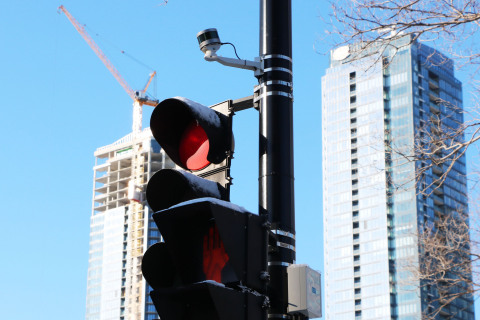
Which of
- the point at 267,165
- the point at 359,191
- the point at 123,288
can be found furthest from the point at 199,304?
the point at 123,288

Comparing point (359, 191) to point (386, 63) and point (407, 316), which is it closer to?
point (407, 316)

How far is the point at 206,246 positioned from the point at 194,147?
116 centimetres

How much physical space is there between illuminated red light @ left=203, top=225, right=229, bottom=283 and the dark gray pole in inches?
27.5

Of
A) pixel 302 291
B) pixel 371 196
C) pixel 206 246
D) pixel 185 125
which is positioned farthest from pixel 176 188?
pixel 371 196

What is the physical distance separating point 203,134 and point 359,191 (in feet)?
527

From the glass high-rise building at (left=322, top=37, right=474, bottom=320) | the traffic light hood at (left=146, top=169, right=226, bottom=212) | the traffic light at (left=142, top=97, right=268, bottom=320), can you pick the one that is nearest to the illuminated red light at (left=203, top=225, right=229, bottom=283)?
the traffic light at (left=142, top=97, right=268, bottom=320)

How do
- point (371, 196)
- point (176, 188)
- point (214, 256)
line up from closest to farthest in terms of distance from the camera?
point (214, 256) → point (176, 188) → point (371, 196)

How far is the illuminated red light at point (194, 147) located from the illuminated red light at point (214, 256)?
85 centimetres

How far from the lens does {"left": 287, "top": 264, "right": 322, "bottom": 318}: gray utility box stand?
6.50 metres

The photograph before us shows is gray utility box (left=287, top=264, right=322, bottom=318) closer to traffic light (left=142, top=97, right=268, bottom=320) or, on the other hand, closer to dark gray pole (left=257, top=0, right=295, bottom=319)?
dark gray pole (left=257, top=0, right=295, bottom=319)

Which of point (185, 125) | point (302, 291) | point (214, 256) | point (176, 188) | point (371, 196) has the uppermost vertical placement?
point (371, 196)

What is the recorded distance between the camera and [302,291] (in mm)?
6516

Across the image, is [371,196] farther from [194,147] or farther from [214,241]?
[214,241]

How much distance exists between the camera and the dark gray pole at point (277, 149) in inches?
262
